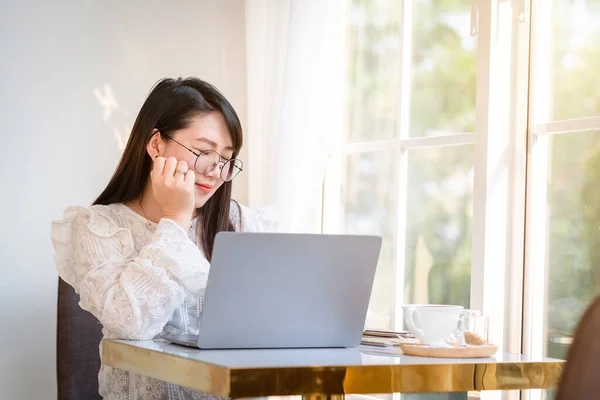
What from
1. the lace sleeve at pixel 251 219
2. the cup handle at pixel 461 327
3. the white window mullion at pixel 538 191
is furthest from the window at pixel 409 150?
the cup handle at pixel 461 327

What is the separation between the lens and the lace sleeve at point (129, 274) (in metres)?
1.51

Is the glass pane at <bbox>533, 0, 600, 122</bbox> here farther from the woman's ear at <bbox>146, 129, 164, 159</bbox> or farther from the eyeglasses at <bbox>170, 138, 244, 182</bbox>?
the woman's ear at <bbox>146, 129, 164, 159</bbox>

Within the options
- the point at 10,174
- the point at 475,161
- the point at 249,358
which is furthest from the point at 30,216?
the point at 249,358

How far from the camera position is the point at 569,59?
1906mm

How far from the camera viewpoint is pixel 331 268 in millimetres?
1360

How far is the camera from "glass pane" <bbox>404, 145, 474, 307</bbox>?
7.04ft

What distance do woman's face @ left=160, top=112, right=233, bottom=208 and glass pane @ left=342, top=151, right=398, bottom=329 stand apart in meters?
0.66

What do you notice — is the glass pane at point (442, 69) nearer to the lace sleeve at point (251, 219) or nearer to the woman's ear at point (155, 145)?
the lace sleeve at point (251, 219)

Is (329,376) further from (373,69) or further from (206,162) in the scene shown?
(373,69)

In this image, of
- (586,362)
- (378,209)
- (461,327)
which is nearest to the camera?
(586,362)

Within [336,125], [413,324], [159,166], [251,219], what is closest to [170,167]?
[159,166]

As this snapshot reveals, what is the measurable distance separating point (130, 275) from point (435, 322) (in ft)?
1.79

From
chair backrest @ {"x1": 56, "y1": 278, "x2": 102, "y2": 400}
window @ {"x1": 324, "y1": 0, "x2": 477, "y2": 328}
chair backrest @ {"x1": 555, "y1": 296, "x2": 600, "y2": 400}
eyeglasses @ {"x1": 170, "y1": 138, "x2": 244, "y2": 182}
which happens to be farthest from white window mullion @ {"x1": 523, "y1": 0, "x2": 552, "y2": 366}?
chair backrest @ {"x1": 555, "y1": 296, "x2": 600, "y2": 400}

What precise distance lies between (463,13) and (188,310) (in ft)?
3.35
